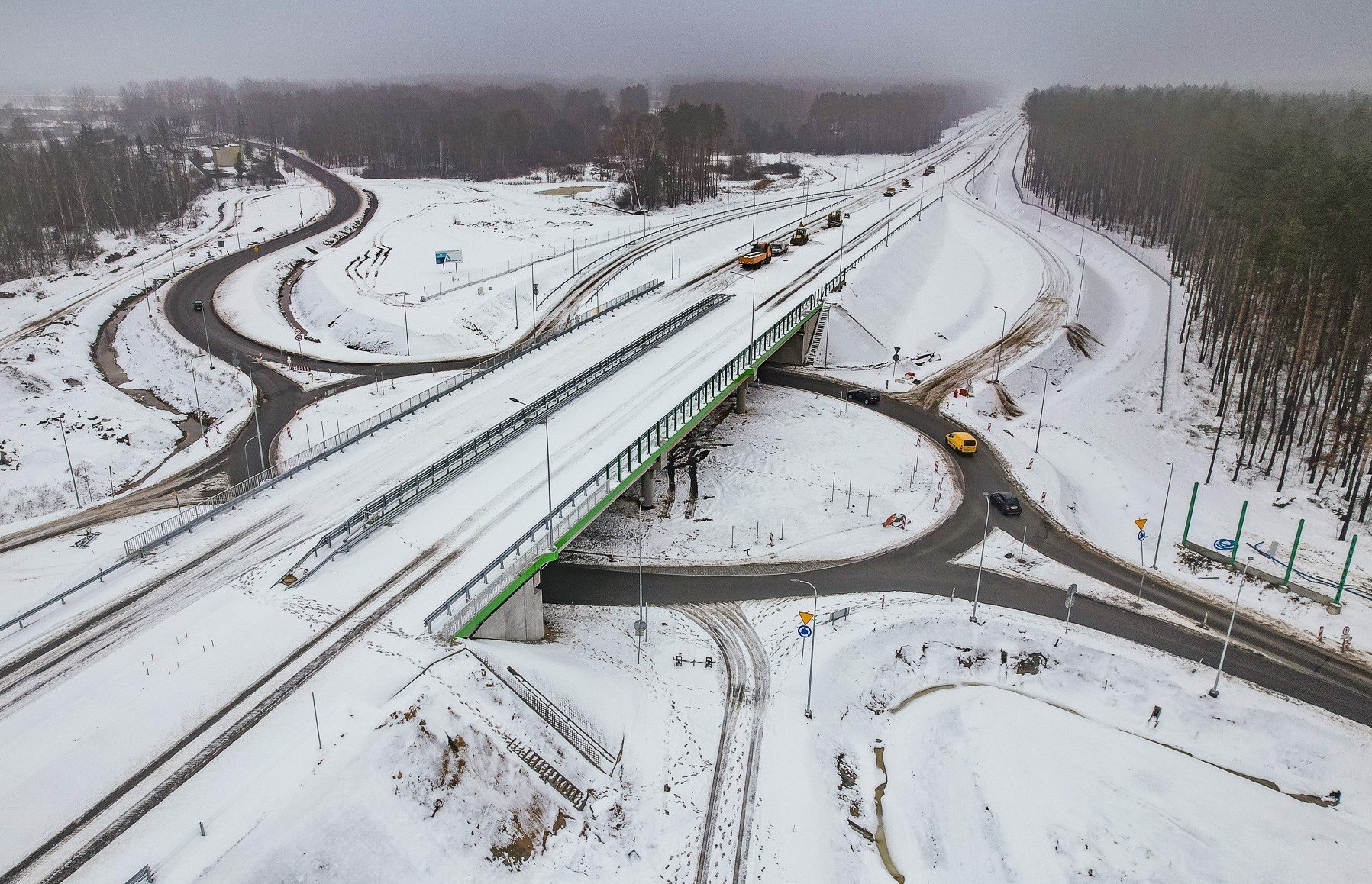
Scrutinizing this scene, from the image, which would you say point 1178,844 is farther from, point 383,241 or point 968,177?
point 968,177

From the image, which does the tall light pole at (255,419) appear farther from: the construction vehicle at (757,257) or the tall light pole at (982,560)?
the construction vehicle at (757,257)

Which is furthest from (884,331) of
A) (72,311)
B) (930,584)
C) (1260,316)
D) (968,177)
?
(968,177)

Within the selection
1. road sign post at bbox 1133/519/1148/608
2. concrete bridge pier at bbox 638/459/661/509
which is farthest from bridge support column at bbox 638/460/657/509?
road sign post at bbox 1133/519/1148/608

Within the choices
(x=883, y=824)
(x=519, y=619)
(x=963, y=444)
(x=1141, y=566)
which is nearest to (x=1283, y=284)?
(x=963, y=444)

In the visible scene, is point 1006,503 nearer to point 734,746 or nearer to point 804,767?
point 804,767

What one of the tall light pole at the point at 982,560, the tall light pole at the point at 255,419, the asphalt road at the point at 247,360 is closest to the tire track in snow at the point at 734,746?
the tall light pole at the point at 982,560
